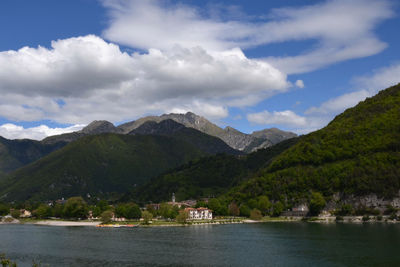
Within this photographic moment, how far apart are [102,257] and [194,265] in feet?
86.0

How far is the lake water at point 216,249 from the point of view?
95.4 meters

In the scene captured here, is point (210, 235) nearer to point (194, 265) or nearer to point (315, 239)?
point (315, 239)

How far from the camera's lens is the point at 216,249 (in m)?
113

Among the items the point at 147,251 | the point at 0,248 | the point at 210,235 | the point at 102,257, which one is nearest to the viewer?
the point at 102,257

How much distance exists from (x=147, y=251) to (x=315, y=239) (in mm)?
53863

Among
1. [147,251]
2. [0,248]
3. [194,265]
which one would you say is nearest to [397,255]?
[194,265]

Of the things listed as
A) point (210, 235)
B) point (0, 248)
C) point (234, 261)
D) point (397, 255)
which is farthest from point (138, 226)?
point (397, 255)

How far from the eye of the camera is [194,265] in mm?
91688

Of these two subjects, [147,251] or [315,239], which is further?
[315,239]

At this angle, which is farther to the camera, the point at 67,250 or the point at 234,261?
the point at 67,250

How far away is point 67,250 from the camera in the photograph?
117562mm

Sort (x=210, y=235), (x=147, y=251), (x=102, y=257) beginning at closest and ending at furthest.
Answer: (x=102, y=257) < (x=147, y=251) < (x=210, y=235)

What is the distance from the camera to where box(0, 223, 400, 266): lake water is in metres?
95.4

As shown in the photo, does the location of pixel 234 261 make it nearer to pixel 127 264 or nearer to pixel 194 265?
pixel 194 265
